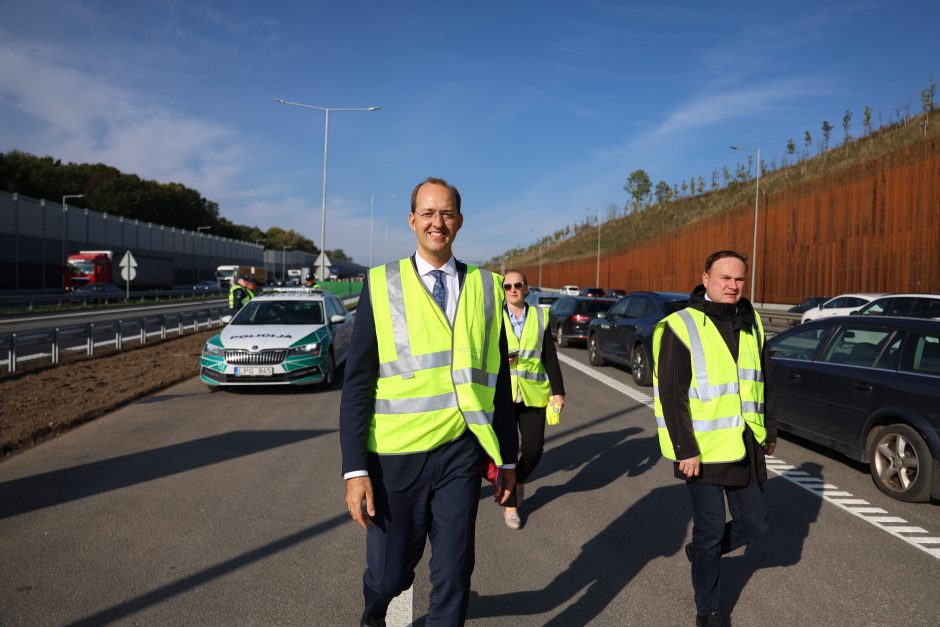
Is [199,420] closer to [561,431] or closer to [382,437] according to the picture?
[561,431]

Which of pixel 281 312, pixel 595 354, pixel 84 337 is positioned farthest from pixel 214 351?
pixel 595 354

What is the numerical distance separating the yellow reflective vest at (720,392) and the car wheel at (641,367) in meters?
8.86

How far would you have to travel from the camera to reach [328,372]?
A: 11.4 metres

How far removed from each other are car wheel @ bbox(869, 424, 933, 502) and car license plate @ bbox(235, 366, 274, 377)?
7.78m

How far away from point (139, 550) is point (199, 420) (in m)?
4.64

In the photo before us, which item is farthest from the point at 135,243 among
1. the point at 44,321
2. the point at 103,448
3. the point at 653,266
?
the point at 103,448

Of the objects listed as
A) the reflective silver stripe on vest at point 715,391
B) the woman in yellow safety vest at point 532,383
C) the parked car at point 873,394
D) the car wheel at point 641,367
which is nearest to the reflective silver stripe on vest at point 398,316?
the reflective silver stripe on vest at point 715,391

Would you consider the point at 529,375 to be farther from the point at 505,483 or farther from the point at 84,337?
the point at 84,337

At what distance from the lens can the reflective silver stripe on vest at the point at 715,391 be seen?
333 cm

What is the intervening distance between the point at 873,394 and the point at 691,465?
3.61 m

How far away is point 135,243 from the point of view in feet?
213

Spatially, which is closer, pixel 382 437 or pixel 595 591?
pixel 382 437

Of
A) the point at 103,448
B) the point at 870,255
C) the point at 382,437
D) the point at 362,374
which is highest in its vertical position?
the point at 870,255

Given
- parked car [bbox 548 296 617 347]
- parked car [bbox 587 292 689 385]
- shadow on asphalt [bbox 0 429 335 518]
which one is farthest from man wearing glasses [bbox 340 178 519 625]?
parked car [bbox 548 296 617 347]
